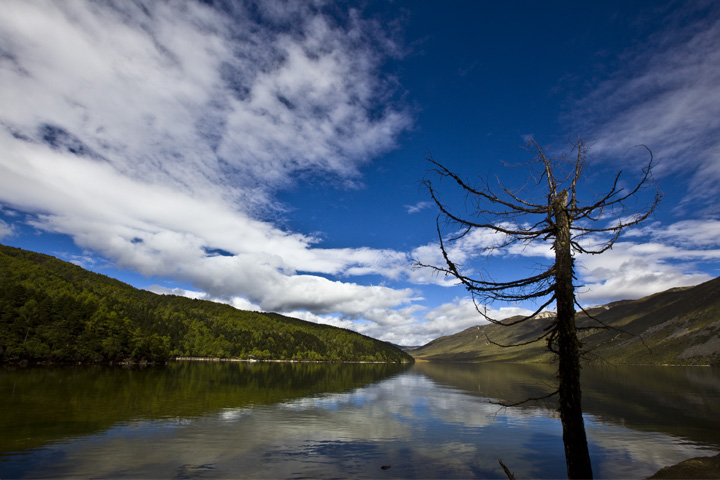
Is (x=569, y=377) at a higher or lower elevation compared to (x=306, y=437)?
higher

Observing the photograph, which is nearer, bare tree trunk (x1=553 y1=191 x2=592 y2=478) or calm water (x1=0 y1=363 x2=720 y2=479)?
bare tree trunk (x1=553 y1=191 x2=592 y2=478)

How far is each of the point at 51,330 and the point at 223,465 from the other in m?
141

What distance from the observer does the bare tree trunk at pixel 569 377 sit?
8.59 m

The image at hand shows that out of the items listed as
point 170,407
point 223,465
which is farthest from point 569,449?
point 170,407

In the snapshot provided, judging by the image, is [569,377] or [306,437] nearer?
[569,377]

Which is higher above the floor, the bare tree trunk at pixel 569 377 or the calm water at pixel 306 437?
the bare tree trunk at pixel 569 377

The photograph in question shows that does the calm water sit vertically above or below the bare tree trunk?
below

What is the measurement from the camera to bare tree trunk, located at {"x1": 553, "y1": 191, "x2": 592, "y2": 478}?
28.2 ft

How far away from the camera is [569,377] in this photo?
873 cm

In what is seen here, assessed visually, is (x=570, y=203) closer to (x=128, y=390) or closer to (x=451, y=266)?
(x=451, y=266)

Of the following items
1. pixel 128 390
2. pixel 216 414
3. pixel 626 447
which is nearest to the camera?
pixel 626 447

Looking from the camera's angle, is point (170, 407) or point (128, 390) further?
point (128, 390)

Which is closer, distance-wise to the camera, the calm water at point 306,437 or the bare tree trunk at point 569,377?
the bare tree trunk at point 569,377

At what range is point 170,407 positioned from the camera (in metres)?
53.5
